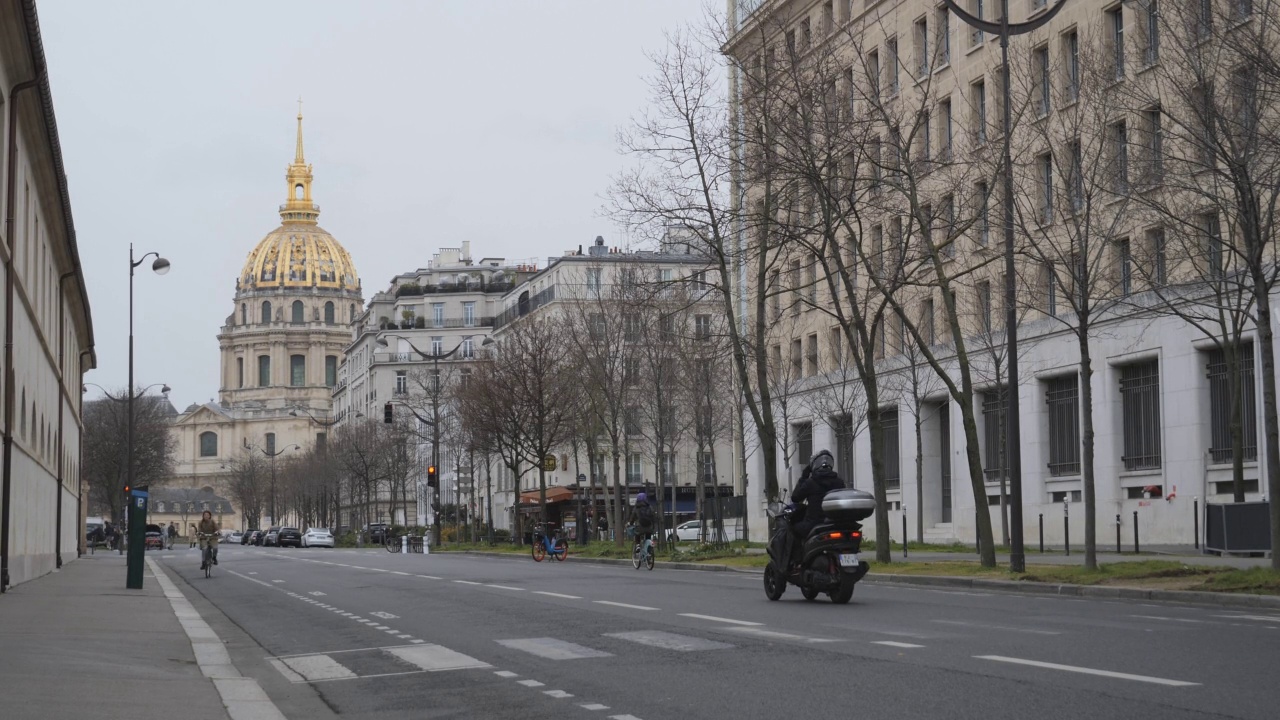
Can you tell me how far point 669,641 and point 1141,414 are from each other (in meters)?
30.0

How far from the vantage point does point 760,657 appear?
39.4 ft

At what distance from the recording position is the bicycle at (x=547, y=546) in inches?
1821

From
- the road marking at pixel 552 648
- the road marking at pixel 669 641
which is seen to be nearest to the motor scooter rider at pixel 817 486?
the road marking at pixel 669 641

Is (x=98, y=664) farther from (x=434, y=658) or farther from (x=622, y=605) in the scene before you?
(x=622, y=605)

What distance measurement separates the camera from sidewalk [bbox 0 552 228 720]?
9781 mm

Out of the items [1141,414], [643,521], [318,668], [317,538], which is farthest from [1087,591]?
[317,538]

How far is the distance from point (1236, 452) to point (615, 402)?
100ft

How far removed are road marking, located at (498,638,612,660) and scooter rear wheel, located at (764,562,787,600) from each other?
537 centimetres

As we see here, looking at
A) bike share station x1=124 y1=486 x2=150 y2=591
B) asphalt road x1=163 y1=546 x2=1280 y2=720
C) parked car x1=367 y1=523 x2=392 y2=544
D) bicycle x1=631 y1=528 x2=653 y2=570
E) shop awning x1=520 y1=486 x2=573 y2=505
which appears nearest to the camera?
asphalt road x1=163 y1=546 x2=1280 y2=720

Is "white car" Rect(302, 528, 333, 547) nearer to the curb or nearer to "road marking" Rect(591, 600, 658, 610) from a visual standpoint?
the curb

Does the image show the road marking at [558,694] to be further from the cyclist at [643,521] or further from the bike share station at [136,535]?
the cyclist at [643,521]

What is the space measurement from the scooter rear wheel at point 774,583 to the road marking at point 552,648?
17.6 feet

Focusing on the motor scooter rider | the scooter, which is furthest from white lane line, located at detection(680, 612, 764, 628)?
the motor scooter rider

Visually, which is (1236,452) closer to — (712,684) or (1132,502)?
(1132,502)
